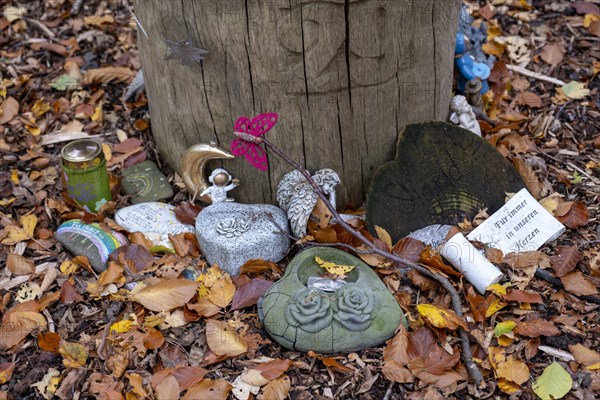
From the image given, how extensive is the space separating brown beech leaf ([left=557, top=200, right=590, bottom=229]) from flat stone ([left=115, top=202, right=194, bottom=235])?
1.90 metres

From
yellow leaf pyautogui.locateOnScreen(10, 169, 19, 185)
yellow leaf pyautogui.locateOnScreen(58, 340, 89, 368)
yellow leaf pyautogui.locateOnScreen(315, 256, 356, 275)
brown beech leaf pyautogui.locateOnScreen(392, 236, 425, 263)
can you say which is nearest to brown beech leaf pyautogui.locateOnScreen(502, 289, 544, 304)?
brown beech leaf pyautogui.locateOnScreen(392, 236, 425, 263)

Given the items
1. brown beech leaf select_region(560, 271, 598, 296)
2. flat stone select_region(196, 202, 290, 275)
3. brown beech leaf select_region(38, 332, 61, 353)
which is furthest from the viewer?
flat stone select_region(196, 202, 290, 275)

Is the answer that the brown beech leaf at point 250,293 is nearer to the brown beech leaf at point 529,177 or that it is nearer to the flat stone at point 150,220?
the flat stone at point 150,220

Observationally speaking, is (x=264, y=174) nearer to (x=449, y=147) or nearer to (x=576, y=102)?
(x=449, y=147)

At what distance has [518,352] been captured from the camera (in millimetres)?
2781

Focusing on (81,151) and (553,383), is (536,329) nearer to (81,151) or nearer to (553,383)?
(553,383)

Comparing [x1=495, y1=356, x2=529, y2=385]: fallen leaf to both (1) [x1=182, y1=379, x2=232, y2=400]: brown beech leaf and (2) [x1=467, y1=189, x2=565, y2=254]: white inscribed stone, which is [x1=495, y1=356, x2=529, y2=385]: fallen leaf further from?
(1) [x1=182, y1=379, x2=232, y2=400]: brown beech leaf

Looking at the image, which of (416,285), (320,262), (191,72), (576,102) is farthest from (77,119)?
(576,102)

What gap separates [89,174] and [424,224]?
1.73 meters

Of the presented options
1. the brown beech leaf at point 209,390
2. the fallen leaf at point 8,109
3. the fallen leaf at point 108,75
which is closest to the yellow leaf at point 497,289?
the brown beech leaf at point 209,390

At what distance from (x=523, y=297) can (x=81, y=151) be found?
2249 mm

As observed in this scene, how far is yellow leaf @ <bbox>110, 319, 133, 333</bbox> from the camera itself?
2.94 metres

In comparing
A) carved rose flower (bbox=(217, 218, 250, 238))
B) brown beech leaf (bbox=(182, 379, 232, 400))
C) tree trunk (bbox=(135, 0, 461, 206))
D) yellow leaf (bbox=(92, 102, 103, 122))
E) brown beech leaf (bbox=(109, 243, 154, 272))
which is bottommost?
brown beech leaf (bbox=(182, 379, 232, 400))

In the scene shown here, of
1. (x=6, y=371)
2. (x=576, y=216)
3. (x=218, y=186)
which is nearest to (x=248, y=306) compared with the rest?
(x=218, y=186)
